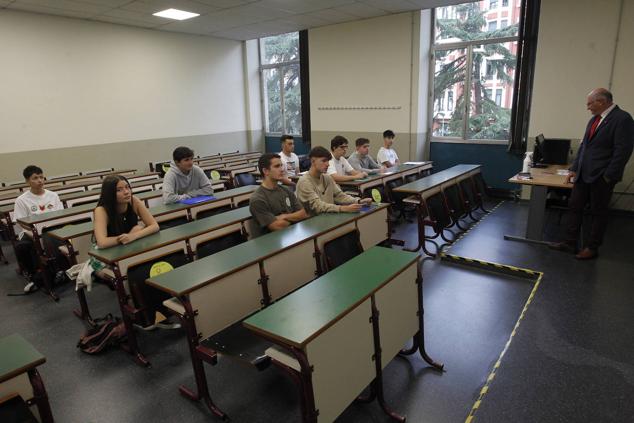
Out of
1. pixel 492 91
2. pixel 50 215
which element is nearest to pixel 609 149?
pixel 492 91

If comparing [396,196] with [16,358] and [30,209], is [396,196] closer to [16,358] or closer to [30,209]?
[30,209]

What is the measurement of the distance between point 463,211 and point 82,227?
4.12 meters

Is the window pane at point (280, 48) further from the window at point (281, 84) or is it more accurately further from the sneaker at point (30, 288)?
the sneaker at point (30, 288)

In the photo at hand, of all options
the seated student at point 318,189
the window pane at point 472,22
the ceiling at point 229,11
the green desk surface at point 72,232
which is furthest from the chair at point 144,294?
the window pane at point 472,22

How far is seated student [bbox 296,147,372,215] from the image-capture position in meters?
3.23

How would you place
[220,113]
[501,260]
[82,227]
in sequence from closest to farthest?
[82,227], [501,260], [220,113]

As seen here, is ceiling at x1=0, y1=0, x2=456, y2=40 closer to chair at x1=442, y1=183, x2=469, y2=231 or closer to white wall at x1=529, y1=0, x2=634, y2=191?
white wall at x1=529, y1=0, x2=634, y2=191

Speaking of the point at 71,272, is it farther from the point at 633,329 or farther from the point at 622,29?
the point at 622,29

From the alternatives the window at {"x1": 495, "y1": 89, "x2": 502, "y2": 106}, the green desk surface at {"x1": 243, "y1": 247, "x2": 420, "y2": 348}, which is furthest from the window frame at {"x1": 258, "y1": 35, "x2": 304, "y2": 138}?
the green desk surface at {"x1": 243, "y1": 247, "x2": 420, "y2": 348}

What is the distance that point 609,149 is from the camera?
359 centimetres

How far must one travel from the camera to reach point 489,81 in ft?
21.5

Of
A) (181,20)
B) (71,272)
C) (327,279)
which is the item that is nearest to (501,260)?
(327,279)

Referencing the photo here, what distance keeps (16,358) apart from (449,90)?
715cm

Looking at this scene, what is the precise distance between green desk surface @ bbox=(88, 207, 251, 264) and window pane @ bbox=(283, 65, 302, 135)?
6.22m
